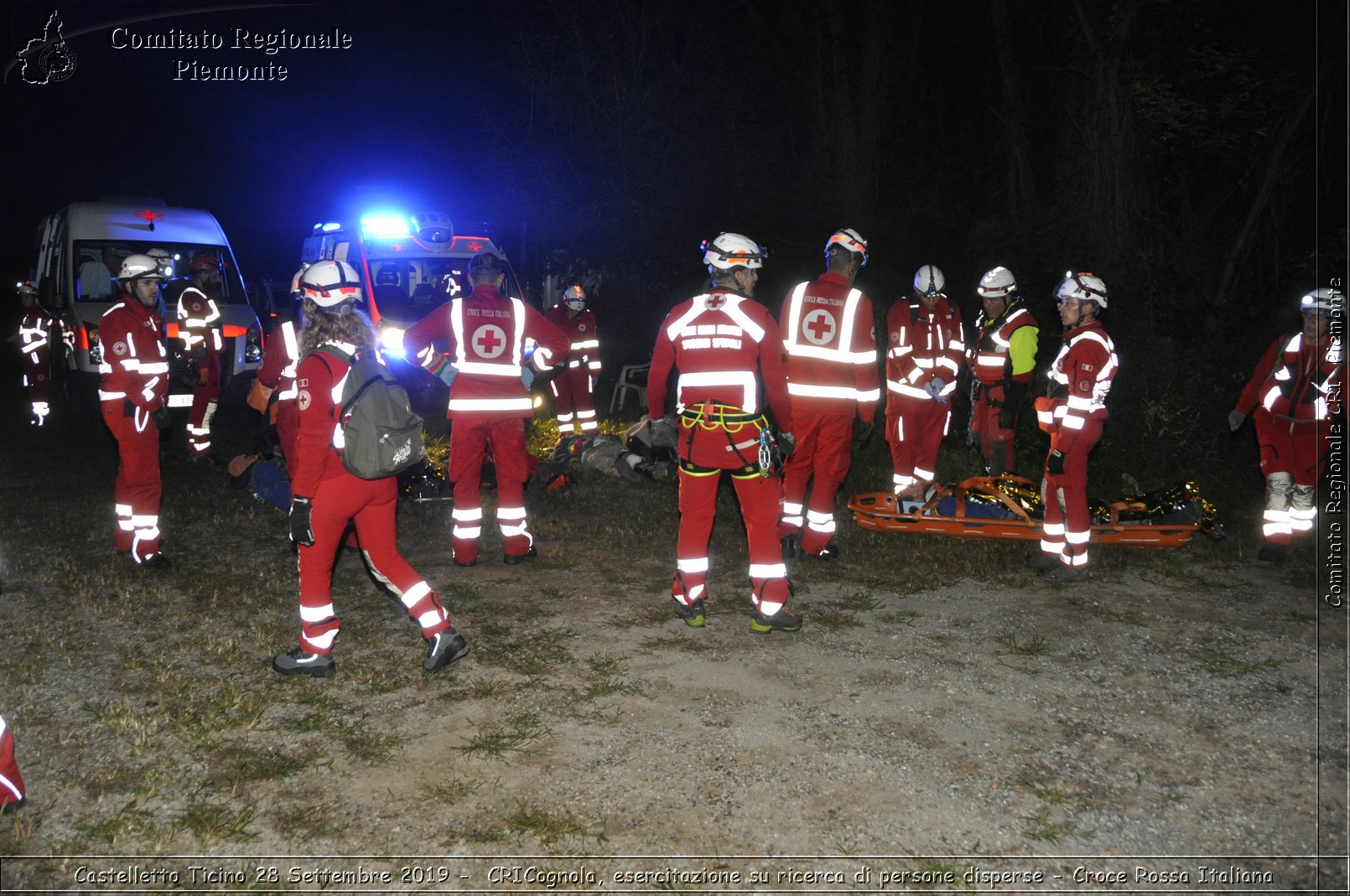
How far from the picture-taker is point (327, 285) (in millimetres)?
4559

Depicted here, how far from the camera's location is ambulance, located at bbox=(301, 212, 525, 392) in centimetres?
1283

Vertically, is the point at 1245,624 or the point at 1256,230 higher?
the point at 1256,230

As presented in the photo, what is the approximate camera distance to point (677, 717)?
4508 millimetres

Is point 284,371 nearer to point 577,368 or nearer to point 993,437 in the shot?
point 577,368

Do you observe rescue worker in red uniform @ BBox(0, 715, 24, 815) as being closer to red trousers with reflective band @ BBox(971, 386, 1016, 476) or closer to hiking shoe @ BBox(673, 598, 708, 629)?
hiking shoe @ BBox(673, 598, 708, 629)

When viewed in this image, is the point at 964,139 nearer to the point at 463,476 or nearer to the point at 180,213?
the point at 180,213

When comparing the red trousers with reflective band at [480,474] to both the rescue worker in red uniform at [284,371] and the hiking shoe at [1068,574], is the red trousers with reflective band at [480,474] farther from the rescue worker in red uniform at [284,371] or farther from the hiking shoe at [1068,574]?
the hiking shoe at [1068,574]

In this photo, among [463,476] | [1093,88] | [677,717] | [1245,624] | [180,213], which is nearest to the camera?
[677,717]

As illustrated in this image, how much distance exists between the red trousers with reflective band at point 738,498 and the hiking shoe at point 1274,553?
384cm

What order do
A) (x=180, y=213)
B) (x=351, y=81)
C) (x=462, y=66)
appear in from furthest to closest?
(x=351, y=81)
(x=462, y=66)
(x=180, y=213)

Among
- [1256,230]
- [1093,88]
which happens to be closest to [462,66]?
[1093,88]

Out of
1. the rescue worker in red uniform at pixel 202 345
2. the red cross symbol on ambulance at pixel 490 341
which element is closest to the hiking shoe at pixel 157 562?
the red cross symbol on ambulance at pixel 490 341

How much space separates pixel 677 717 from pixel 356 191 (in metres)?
25.9

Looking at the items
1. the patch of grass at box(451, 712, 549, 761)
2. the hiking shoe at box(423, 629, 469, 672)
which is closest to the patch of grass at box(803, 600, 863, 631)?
the patch of grass at box(451, 712, 549, 761)
